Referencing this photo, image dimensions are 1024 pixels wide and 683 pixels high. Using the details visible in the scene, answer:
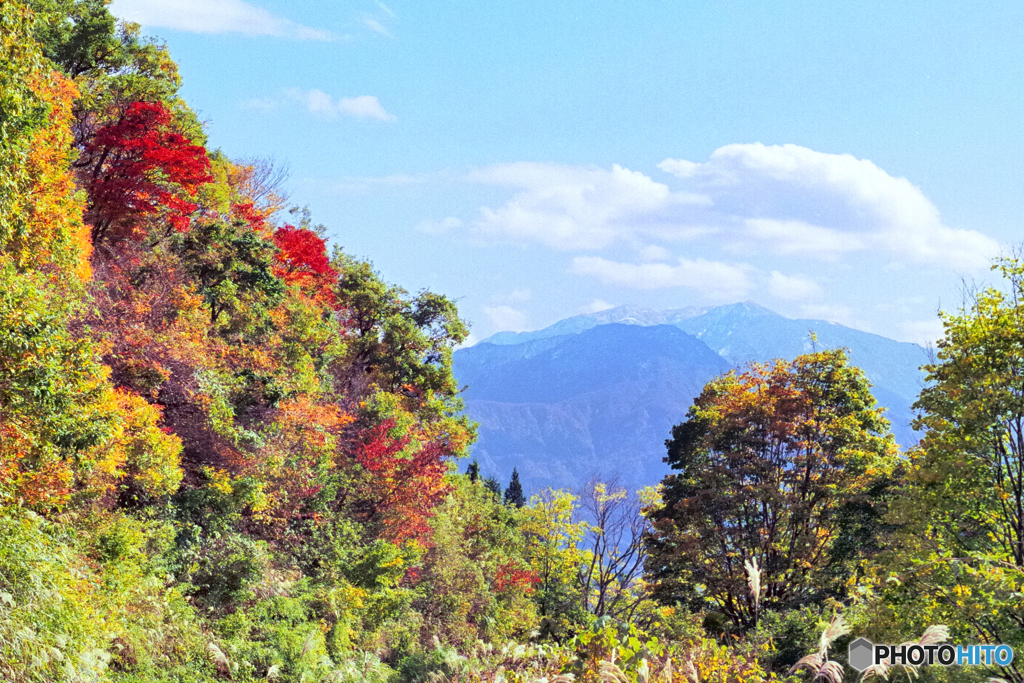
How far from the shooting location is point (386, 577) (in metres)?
19.8

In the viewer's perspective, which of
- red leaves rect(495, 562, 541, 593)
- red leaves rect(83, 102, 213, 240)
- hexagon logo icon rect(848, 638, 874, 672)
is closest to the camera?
hexagon logo icon rect(848, 638, 874, 672)

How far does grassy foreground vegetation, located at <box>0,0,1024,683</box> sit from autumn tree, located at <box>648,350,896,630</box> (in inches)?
4.2

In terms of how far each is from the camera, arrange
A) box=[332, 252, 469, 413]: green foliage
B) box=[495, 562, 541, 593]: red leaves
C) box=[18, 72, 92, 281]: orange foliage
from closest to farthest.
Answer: box=[18, 72, 92, 281]: orange foliage < box=[495, 562, 541, 593]: red leaves < box=[332, 252, 469, 413]: green foliage

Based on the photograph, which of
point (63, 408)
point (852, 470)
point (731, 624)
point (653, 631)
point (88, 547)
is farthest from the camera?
point (653, 631)

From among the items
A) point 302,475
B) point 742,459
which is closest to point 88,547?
point 302,475

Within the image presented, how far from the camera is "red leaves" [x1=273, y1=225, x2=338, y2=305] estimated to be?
27078 mm

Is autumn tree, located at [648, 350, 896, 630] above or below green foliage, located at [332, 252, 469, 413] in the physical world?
below

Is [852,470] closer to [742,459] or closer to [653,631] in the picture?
[742,459]

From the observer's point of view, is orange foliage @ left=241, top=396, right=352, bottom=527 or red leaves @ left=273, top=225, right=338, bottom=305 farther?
red leaves @ left=273, top=225, right=338, bottom=305

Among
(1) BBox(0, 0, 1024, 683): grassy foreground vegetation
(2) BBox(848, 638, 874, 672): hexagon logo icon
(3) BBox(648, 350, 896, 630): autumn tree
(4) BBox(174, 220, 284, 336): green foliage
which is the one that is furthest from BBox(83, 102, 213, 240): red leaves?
(3) BBox(648, 350, 896, 630): autumn tree

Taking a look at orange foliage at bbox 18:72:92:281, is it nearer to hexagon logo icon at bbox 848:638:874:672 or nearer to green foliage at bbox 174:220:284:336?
green foliage at bbox 174:220:284:336

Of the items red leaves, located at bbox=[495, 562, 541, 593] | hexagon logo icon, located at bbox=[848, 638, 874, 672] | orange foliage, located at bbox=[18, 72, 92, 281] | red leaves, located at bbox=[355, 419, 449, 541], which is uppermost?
orange foliage, located at bbox=[18, 72, 92, 281]

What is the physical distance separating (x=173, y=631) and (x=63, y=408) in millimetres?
3937

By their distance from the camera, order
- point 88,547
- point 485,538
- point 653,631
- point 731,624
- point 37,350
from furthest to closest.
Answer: point 485,538, point 653,631, point 731,624, point 88,547, point 37,350
